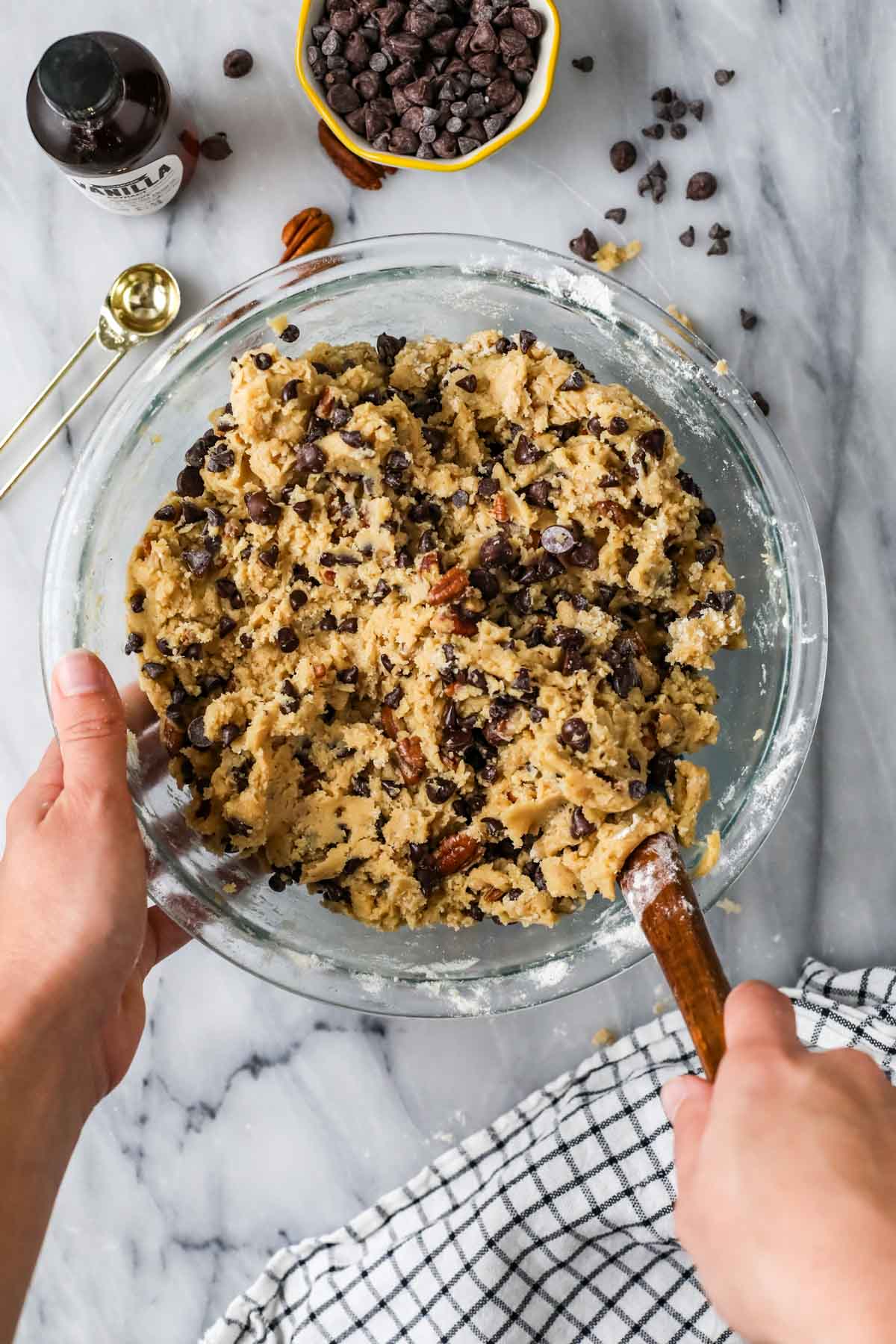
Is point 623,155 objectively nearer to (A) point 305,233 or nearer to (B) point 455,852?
(A) point 305,233

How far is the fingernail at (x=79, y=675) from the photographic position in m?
1.83

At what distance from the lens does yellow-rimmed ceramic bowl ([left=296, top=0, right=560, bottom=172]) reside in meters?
2.24

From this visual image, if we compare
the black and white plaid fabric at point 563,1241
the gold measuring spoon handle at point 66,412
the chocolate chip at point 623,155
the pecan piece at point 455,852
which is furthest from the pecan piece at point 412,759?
the chocolate chip at point 623,155

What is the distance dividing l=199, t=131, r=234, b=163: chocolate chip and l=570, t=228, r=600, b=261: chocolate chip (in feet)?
2.50

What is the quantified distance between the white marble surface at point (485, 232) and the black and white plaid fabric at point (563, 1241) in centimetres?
10

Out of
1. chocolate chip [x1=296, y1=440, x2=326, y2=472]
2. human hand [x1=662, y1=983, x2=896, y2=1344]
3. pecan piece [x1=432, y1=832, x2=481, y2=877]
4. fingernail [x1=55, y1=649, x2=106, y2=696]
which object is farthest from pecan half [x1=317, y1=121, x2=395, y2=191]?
human hand [x1=662, y1=983, x2=896, y2=1344]

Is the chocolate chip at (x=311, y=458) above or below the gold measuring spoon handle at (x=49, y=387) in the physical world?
below

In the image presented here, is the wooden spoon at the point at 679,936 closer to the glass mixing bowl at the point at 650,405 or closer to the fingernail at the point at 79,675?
the glass mixing bowl at the point at 650,405

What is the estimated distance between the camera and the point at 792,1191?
1.35 metres

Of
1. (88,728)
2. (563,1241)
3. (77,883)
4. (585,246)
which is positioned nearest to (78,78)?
(585,246)

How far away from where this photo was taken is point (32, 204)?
2426mm

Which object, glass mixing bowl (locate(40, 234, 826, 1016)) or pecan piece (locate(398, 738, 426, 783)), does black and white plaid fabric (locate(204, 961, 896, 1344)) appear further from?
pecan piece (locate(398, 738, 426, 783))

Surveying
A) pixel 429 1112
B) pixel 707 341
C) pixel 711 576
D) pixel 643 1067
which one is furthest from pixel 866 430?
pixel 429 1112

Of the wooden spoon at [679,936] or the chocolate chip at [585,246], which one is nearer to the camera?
the wooden spoon at [679,936]
